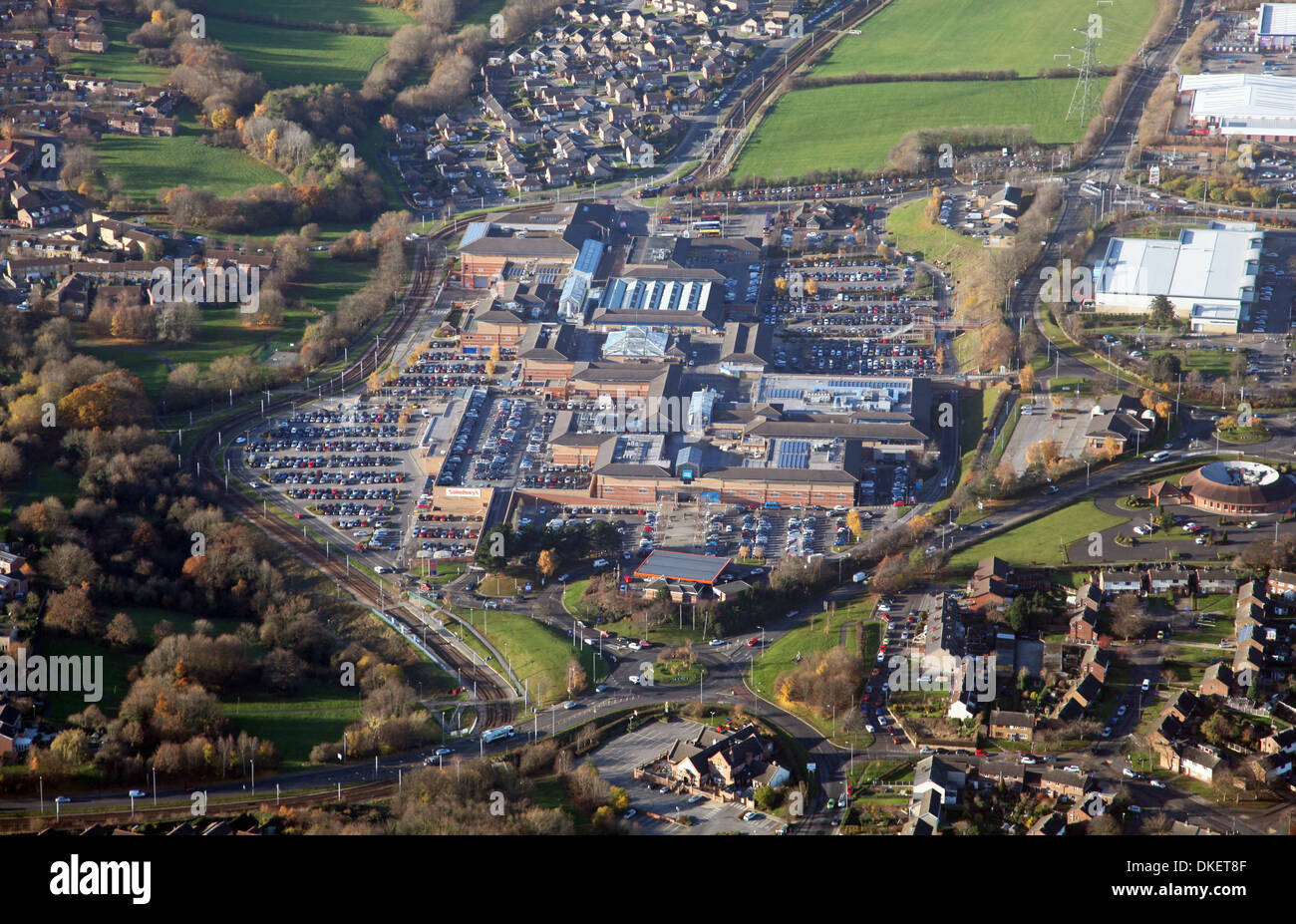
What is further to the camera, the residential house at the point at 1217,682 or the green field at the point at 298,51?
the green field at the point at 298,51

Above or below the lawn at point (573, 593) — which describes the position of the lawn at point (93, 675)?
below

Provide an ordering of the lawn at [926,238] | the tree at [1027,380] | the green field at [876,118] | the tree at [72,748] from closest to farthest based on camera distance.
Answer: the tree at [72,748] < the tree at [1027,380] < the lawn at [926,238] < the green field at [876,118]

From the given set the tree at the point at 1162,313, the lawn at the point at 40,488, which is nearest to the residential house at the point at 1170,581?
the tree at the point at 1162,313

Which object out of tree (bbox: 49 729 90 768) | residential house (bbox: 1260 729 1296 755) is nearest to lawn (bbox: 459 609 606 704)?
tree (bbox: 49 729 90 768)

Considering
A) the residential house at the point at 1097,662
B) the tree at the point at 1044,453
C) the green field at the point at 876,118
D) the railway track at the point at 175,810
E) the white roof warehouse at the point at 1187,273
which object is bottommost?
the railway track at the point at 175,810

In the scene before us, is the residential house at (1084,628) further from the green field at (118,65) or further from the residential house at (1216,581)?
the green field at (118,65)

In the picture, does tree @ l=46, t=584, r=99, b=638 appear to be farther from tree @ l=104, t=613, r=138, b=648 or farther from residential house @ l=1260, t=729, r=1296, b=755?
residential house @ l=1260, t=729, r=1296, b=755

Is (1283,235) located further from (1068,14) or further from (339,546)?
(339,546)

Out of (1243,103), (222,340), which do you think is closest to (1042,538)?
(222,340)
